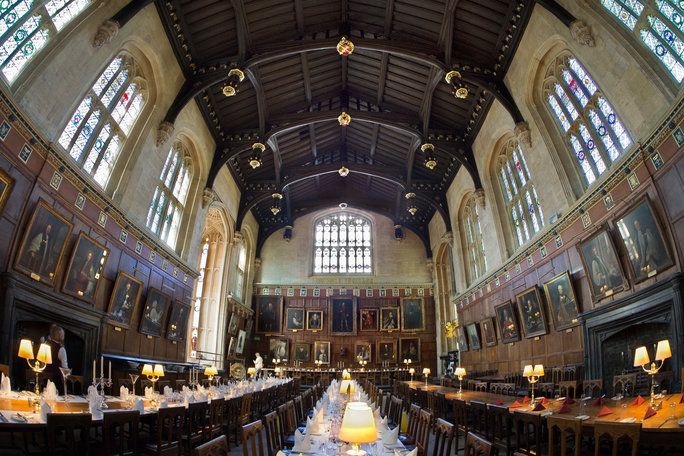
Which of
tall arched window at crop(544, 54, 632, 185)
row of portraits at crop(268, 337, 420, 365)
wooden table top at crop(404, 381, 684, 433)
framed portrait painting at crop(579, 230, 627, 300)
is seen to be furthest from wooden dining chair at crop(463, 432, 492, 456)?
row of portraits at crop(268, 337, 420, 365)

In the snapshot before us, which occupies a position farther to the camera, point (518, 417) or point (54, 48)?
point (54, 48)

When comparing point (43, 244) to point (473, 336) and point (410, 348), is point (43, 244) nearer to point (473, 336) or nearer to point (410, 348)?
point (473, 336)

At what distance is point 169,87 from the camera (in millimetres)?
12836

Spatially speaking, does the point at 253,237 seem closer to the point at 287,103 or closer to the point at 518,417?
the point at 287,103

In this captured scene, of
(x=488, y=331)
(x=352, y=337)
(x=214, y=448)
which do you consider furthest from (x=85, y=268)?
(x=352, y=337)

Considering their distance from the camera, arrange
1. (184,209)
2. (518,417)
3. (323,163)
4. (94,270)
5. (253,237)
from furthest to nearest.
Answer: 1. (253,237)
2. (323,163)
3. (184,209)
4. (94,270)
5. (518,417)

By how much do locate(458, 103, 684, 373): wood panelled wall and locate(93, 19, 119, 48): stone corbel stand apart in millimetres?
11373

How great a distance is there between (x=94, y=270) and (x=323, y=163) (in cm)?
1488

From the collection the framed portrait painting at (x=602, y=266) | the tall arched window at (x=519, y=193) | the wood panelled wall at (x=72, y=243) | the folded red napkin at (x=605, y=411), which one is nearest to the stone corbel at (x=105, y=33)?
the wood panelled wall at (x=72, y=243)

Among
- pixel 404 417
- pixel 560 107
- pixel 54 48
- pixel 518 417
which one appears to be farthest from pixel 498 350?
pixel 54 48

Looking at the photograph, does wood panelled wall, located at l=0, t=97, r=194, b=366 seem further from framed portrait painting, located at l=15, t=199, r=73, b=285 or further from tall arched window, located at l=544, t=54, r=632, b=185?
tall arched window, located at l=544, t=54, r=632, b=185

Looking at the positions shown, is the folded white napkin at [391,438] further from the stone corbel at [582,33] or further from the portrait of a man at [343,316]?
the portrait of a man at [343,316]

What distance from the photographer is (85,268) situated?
9664mm

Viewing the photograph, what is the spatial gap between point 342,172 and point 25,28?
14.0m
